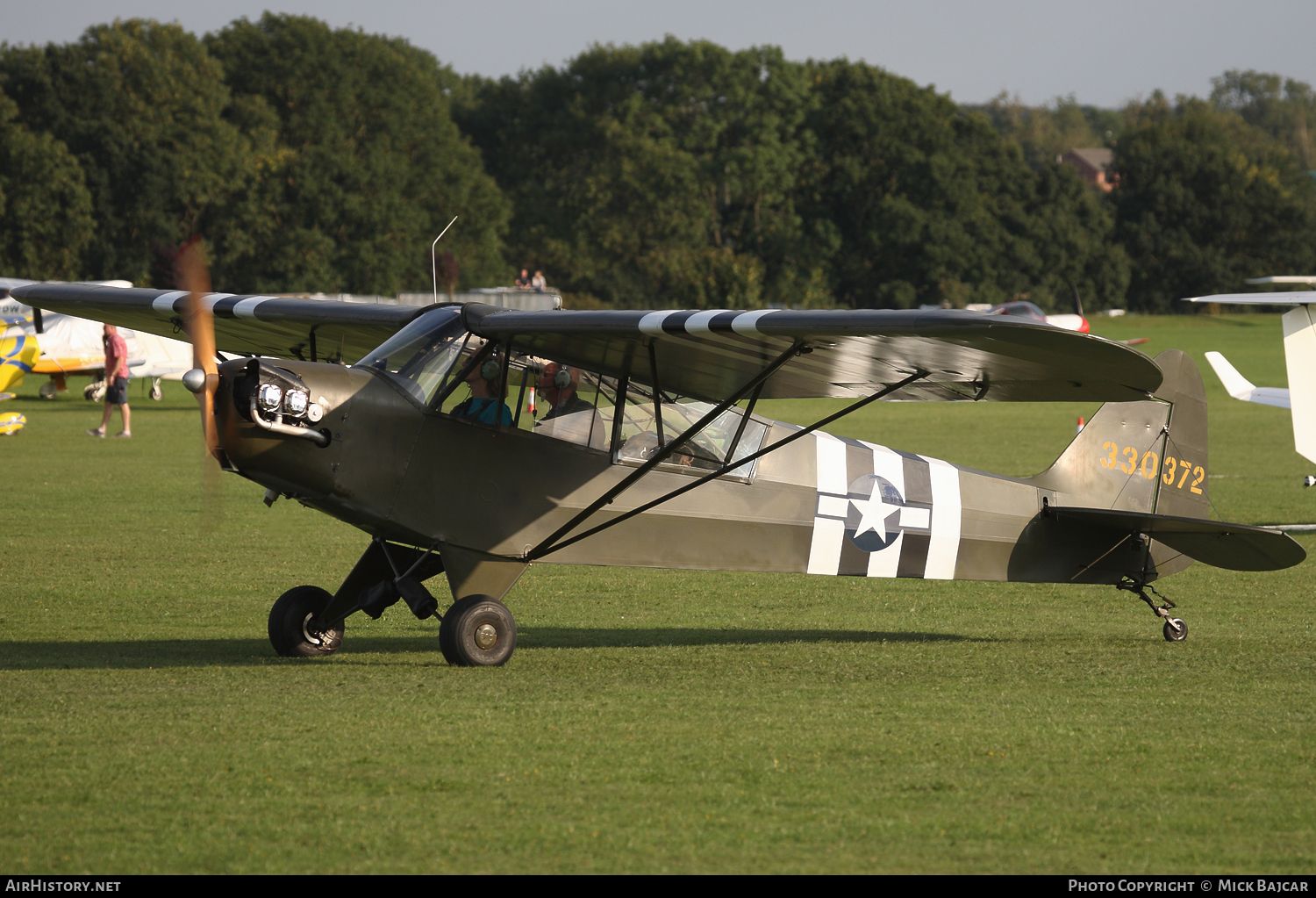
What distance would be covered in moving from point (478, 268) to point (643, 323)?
8036cm

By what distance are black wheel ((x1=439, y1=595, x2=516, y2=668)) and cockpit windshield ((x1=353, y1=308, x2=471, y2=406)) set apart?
52.6 inches

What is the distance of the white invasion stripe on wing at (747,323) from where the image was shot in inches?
304

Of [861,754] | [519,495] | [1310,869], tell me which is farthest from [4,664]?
[1310,869]

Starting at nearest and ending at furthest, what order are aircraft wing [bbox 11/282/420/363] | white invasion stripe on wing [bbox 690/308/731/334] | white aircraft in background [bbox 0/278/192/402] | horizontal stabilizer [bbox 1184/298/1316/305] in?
white invasion stripe on wing [bbox 690/308/731/334] < aircraft wing [bbox 11/282/420/363] < horizontal stabilizer [bbox 1184/298/1316/305] < white aircraft in background [bbox 0/278/192/402]

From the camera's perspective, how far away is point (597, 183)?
91.0m

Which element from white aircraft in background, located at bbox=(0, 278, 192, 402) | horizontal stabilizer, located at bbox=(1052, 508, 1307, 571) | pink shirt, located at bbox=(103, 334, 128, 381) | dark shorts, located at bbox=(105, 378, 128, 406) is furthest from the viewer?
white aircraft in background, located at bbox=(0, 278, 192, 402)

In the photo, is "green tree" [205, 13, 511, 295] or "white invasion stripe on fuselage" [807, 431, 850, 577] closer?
"white invasion stripe on fuselage" [807, 431, 850, 577]

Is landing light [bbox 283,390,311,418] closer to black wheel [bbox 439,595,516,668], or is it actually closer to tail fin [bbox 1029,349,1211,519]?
black wheel [bbox 439,595,516,668]

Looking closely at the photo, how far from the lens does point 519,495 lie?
29.7 ft

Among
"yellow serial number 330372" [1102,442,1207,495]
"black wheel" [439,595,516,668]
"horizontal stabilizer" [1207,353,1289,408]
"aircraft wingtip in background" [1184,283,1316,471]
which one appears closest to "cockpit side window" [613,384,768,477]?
"black wheel" [439,595,516,668]

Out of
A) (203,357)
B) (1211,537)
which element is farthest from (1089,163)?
(203,357)

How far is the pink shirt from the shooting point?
2762 centimetres

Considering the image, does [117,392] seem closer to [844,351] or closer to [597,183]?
[844,351]
